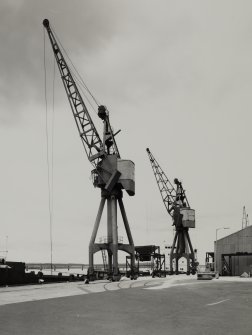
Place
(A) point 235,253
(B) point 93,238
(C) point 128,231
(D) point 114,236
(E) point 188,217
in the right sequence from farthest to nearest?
(E) point 188,217 → (A) point 235,253 → (C) point 128,231 → (B) point 93,238 → (D) point 114,236

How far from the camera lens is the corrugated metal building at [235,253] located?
3127 inches

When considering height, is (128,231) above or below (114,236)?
above

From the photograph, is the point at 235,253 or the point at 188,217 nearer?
the point at 235,253

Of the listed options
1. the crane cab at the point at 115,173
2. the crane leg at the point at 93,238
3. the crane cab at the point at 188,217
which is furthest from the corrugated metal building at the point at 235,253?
the crane leg at the point at 93,238

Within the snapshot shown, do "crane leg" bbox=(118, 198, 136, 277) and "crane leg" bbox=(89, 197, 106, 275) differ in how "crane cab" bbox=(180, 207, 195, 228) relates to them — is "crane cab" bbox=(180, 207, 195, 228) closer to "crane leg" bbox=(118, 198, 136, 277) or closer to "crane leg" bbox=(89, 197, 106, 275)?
"crane leg" bbox=(118, 198, 136, 277)

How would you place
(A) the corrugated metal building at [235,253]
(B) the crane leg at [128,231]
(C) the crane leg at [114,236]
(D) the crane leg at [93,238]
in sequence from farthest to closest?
(A) the corrugated metal building at [235,253] < (B) the crane leg at [128,231] < (D) the crane leg at [93,238] < (C) the crane leg at [114,236]

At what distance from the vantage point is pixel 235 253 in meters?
79.4

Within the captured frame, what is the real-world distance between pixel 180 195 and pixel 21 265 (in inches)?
2109

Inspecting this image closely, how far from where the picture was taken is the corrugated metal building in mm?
79438

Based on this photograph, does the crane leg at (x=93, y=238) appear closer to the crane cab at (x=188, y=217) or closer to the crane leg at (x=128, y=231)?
the crane leg at (x=128, y=231)

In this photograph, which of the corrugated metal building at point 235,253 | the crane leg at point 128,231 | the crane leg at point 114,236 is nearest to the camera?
the crane leg at point 114,236

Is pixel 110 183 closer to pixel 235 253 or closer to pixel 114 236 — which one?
pixel 114 236

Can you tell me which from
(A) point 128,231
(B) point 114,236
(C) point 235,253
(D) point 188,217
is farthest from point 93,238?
(D) point 188,217

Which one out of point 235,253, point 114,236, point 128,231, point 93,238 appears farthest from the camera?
point 235,253
